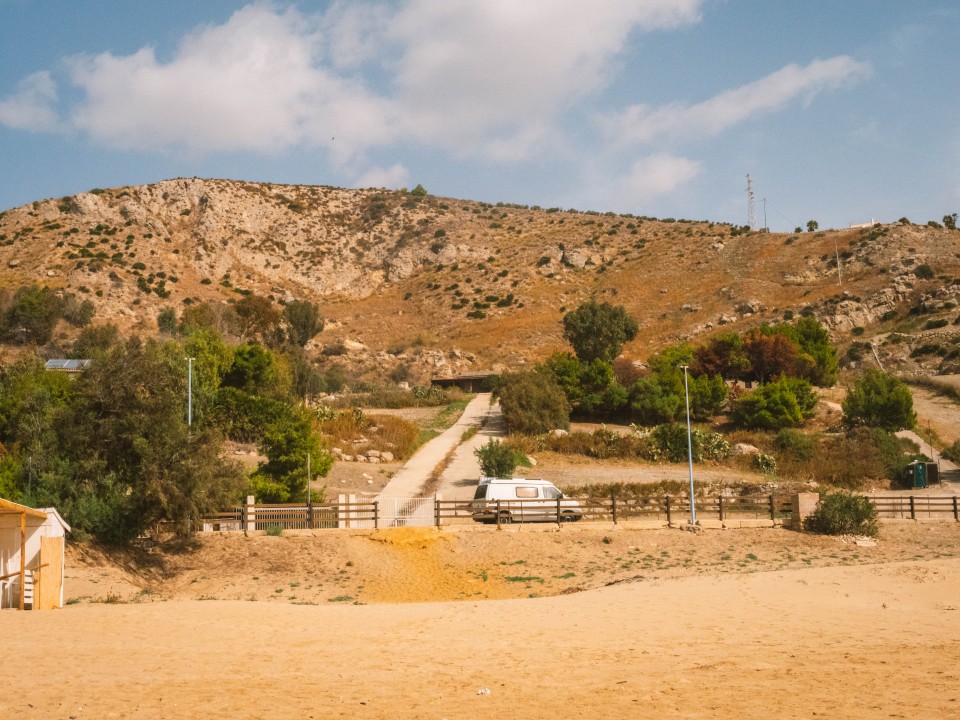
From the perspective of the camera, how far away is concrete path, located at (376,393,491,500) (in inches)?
1543

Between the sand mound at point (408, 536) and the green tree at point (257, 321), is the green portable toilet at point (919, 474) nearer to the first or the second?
the sand mound at point (408, 536)

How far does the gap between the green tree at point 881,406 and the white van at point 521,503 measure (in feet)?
87.6

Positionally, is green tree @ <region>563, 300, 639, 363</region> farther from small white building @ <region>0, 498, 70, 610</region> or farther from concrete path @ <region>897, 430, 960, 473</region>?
small white building @ <region>0, 498, 70, 610</region>

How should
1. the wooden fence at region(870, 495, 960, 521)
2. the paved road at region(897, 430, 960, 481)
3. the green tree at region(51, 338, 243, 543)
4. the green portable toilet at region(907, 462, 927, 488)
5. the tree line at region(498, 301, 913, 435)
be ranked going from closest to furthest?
the green tree at region(51, 338, 243, 543), the wooden fence at region(870, 495, 960, 521), the green portable toilet at region(907, 462, 927, 488), the paved road at region(897, 430, 960, 481), the tree line at region(498, 301, 913, 435)

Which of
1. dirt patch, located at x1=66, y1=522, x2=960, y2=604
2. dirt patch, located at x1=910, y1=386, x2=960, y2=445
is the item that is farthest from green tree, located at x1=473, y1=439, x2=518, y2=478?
dirt patch, located at x1=910, y1=386, x2=960, y2=445

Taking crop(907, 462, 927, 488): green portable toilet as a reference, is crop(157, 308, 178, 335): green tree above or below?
above

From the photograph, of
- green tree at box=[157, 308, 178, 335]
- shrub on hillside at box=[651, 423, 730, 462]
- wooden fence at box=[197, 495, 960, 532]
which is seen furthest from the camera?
green tree at box=[157, 308, 178, 335]

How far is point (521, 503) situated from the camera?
32.4m

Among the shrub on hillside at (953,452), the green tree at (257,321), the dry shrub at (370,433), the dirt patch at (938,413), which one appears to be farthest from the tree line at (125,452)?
the green tree at (257,321)

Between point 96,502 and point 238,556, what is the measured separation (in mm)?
4438

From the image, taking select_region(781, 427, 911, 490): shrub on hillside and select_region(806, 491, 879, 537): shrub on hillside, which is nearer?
select_region(806, 491, 879, 537): shrub on hillside

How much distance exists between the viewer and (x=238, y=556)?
27672mm

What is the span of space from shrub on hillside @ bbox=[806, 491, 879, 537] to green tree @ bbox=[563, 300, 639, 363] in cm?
3745

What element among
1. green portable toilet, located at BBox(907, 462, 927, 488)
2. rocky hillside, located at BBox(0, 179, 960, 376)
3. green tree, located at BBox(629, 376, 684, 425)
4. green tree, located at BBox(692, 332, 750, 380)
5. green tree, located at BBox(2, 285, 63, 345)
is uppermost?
rocky hillside, located at BBox(0, 179, 960, 376)
